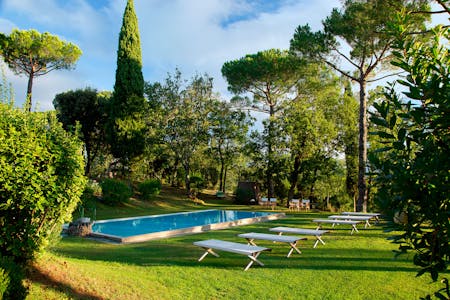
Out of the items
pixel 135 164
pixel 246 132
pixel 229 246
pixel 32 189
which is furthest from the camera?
pixel 246 132

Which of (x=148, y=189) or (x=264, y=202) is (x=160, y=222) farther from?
(x=264, y=202)

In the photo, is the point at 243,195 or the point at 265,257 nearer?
the point at 265,257

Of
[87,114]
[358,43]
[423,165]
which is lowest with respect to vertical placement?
[423,165]

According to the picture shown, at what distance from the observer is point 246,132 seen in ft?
83.1

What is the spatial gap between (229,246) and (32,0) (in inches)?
238

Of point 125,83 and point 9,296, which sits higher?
point 125,83

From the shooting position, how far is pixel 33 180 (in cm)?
416

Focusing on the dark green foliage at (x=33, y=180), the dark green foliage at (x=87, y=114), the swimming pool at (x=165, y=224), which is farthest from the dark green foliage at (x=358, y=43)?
the dark green foliage at (x=87, y=114)

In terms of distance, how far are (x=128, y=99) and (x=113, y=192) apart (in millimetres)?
7197

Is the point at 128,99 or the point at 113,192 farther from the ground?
the point at 128,99

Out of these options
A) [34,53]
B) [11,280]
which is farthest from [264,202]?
[11,280]

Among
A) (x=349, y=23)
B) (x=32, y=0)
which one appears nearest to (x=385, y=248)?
(x=32, y=0)

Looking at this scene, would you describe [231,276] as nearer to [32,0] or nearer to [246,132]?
[32,0]

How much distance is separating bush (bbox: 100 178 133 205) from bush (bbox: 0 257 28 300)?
1304cm
